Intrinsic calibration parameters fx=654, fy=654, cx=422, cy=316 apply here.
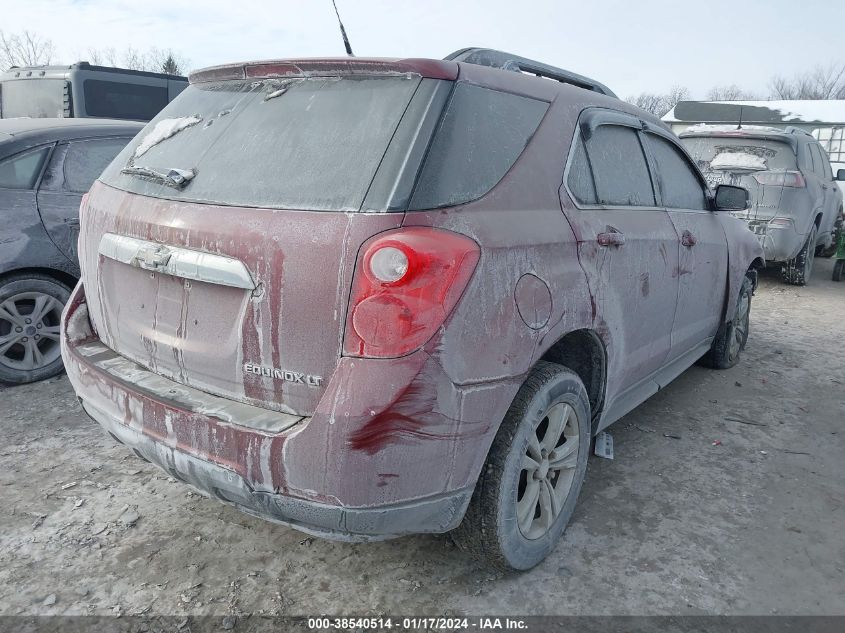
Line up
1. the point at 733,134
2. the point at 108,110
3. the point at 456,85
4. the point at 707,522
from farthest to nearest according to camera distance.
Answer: the point at 108,110, the point at 733,134, the point at 707,522, the point at 456,85

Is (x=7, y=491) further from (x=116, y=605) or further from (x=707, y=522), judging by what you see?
(x=707, y=522)

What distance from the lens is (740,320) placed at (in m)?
5.00

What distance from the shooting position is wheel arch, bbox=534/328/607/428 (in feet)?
8.45

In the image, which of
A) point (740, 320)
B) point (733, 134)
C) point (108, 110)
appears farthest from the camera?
point (108, 110)

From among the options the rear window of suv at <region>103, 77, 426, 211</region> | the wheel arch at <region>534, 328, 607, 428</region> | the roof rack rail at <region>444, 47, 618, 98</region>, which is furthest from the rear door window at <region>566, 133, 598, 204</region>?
the rear window of suv at <region>103, 77, 426, 211</region>

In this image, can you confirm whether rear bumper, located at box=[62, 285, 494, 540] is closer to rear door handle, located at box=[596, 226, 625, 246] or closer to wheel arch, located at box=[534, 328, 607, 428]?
wheel arch, located at box=[534, 328, 607, 428]

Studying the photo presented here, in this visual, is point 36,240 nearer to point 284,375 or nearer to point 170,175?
point 170,175

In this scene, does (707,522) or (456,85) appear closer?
(456,85)

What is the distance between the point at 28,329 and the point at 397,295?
3447 mm

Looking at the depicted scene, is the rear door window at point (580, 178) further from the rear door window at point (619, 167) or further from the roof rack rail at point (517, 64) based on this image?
the roof rack rail at point (517, 64)

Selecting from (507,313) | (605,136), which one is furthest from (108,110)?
(507,313)

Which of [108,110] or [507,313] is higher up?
[108,110]

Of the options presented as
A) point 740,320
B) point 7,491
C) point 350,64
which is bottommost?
point 7,491

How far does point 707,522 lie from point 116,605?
2373 mm
